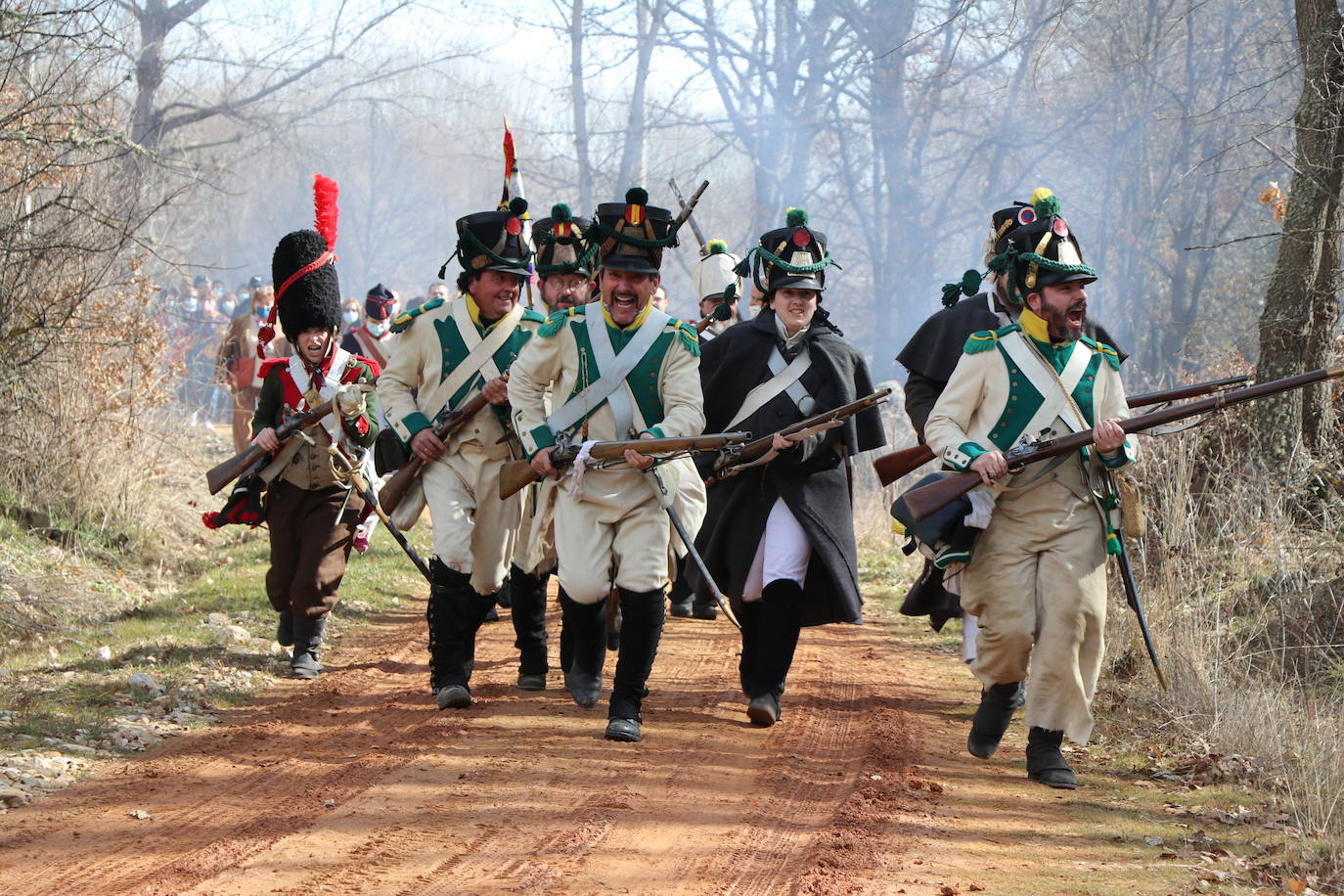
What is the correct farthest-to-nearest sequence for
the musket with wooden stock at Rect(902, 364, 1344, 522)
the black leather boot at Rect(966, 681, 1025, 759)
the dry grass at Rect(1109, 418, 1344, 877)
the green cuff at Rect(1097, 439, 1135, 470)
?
the black leather boot at Rect(966, 681, 1025, 759) < the dry grass at Rect(1109, 418, 1344, 877) < the green cuff at Rect(1097, 439, 1135, 470) < the musket with wooden stock at Rect(902, 364, 1344, 522)

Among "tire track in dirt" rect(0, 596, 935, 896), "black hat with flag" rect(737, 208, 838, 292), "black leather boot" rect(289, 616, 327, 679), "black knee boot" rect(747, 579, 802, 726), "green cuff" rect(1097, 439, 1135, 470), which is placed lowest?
"tire track in dirt" rect(0, 596, 935, 896)

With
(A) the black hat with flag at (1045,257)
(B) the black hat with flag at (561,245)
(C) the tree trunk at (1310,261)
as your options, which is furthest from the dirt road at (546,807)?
(C) the tree trunk at (1310,261)

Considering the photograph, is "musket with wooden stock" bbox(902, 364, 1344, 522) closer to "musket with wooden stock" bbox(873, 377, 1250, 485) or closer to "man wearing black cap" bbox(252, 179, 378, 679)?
"musket with wooden stock" bbox(873, 377, 1250, 485)

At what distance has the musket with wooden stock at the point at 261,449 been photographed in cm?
792

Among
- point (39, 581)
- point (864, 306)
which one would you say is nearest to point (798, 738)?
point (39, 581)

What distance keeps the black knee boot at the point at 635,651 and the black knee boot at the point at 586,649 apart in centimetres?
43

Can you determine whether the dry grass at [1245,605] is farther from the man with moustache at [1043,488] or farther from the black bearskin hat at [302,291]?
the black bearskin hat at [302,291]

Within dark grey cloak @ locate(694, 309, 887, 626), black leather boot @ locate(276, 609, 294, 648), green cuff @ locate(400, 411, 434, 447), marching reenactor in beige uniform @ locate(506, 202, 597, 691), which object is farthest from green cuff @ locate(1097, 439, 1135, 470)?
black leather boot @ locate(276, 609, 294, 648)

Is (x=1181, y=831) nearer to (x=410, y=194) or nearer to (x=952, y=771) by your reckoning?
(x=952, y=771)

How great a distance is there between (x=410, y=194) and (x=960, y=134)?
115ft

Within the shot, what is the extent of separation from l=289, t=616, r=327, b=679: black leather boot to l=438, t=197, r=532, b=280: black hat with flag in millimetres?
2222

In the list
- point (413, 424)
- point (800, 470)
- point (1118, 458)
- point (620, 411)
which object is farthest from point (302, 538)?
point (1118, 458)

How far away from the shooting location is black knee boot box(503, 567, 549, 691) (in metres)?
7.93

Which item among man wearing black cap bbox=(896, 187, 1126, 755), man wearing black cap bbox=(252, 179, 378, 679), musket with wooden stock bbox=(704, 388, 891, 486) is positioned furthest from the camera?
man wearing black cap bbox=(252, 179, 378, 679)
